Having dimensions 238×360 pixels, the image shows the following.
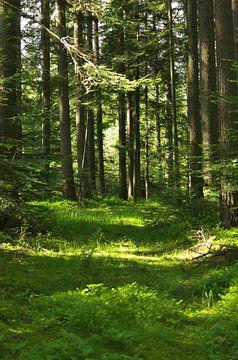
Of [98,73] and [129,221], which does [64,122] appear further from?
[98,73]

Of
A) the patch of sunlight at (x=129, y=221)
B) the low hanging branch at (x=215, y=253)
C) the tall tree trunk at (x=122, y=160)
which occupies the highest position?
the tall tree trunk at (x=122, y=160)

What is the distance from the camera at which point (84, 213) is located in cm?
1465

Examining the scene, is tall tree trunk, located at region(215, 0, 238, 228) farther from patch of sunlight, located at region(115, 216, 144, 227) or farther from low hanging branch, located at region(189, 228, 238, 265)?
patch of sunlight, located at region(115, 216, 144, 227)

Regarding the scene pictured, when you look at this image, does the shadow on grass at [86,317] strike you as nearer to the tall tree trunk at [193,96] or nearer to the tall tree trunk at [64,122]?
the tall tree trunk at [193,96]

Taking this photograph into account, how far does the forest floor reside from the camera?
457 cm

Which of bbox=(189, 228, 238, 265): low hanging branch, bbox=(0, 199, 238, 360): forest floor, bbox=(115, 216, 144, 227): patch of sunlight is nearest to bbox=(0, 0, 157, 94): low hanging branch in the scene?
bbox=(0, 199, 238, 360): forest floor

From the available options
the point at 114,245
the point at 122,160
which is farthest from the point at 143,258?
the point at 122,160

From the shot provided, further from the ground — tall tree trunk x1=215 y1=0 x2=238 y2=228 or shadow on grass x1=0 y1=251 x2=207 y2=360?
tall tree trunk x1=215 y1=0 x2=238 y2=228

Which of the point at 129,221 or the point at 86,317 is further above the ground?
the point at 129,221

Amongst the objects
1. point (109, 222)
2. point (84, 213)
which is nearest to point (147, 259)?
point (109, 222)

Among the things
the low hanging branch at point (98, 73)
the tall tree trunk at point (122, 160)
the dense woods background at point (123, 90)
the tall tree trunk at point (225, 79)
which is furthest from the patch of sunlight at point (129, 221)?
the tall tree trunk at point (122, 160)

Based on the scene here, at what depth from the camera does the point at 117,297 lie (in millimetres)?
5980

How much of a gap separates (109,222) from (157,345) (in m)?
8.77

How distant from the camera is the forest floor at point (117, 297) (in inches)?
180
